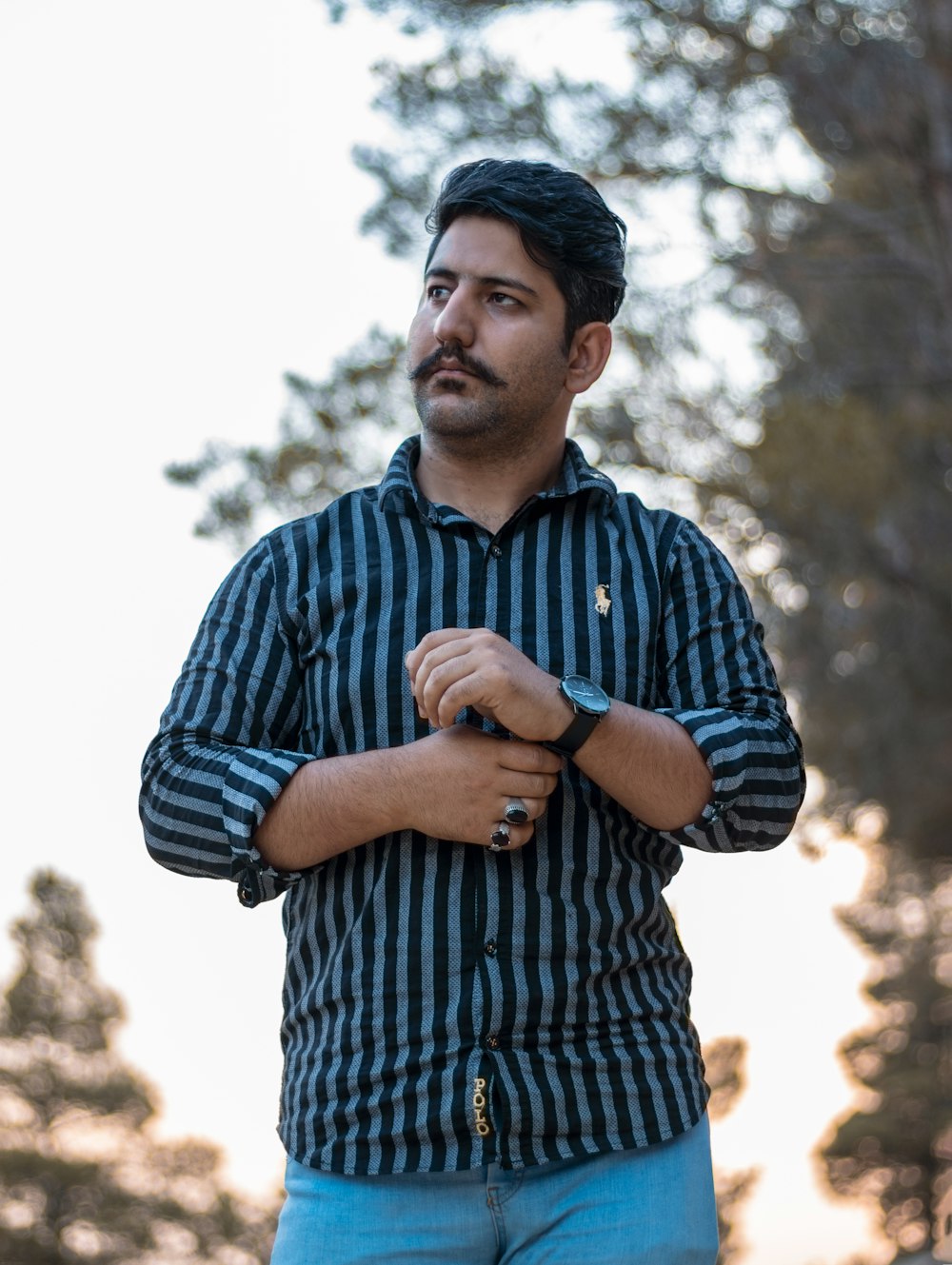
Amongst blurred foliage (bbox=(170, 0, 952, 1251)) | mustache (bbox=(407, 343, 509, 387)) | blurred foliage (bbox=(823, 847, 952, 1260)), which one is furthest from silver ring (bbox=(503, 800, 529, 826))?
blurred foliage (bbox=(823, 847, 952, 1260))

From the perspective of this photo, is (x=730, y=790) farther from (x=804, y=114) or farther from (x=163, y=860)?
(x=804, y=114)

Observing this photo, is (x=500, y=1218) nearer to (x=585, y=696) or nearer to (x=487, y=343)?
(x=585, y=696)

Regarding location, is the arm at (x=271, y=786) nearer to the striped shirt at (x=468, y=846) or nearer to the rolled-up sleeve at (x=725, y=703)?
the striped shirt at (x=468, y=846)

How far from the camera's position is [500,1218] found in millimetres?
1866

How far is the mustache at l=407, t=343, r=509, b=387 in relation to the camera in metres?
2.19

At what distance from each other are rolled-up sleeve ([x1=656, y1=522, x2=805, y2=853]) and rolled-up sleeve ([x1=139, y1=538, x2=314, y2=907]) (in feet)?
1.68

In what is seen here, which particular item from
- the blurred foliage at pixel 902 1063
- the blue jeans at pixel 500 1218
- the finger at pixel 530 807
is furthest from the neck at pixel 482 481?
the blurred foliage at pixel 902 1063

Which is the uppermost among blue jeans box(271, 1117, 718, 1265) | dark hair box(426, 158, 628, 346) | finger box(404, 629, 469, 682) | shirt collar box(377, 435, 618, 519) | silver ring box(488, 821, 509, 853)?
dark hair box(426, 158, 628, 346)

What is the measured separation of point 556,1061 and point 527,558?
683mm

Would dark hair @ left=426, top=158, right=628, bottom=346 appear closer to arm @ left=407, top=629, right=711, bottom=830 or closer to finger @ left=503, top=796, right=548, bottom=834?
arm @ left=407, top=629, right=711, bottom=830

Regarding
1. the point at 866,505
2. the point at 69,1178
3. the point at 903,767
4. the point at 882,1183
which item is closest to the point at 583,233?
the point at 866,505

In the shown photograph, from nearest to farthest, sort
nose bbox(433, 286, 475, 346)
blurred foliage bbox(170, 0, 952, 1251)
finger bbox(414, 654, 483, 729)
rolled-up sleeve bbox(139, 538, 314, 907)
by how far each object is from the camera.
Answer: finger bbox(414, 654, 483, 729), rolled-up sleeve bbox(139, 538, 314, 907), nose bbox(433, 286, 475, 346), blurred foliage bbox(170, 0, 952, 1251)

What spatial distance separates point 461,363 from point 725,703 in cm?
59

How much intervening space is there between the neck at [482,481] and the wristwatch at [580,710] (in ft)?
1.34
